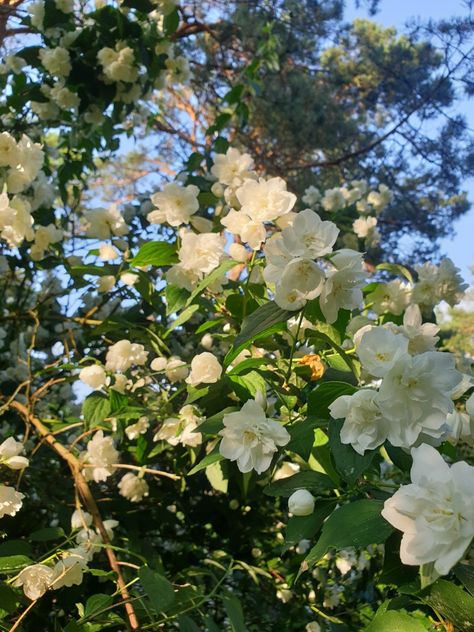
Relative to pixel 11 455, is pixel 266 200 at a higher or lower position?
higher

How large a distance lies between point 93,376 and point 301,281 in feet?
2.30

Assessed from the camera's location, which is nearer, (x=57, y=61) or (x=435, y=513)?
(x=435, y=513)

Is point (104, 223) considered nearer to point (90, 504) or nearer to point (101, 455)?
point (101, 455)

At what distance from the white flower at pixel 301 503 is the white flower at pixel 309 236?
0.33 m

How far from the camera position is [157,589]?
98 cm

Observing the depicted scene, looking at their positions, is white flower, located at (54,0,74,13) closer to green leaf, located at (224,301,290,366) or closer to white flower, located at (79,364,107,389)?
white flower, located at (79,364,107,389)

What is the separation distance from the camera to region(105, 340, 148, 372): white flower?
5.10 feet

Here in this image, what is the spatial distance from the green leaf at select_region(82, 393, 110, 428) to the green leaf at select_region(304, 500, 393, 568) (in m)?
0.76

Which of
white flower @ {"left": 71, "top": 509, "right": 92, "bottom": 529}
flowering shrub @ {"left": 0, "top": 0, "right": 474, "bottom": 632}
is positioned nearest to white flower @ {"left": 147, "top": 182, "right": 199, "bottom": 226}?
flowering shrub @ {"left": 0, "top": 0, "right": 474, "bottom": 632}

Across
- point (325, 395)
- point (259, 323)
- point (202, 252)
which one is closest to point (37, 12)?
point (202, 252)

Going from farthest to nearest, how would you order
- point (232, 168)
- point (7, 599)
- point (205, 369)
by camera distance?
1. point (232, 168)
2. point (205, 369)
3. point (7, 599)

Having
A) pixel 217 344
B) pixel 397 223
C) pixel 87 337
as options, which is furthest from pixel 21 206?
pixel 397 223

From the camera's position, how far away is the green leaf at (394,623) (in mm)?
762

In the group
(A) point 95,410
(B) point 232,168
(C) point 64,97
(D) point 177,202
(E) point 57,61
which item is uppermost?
(E) point 57,61
